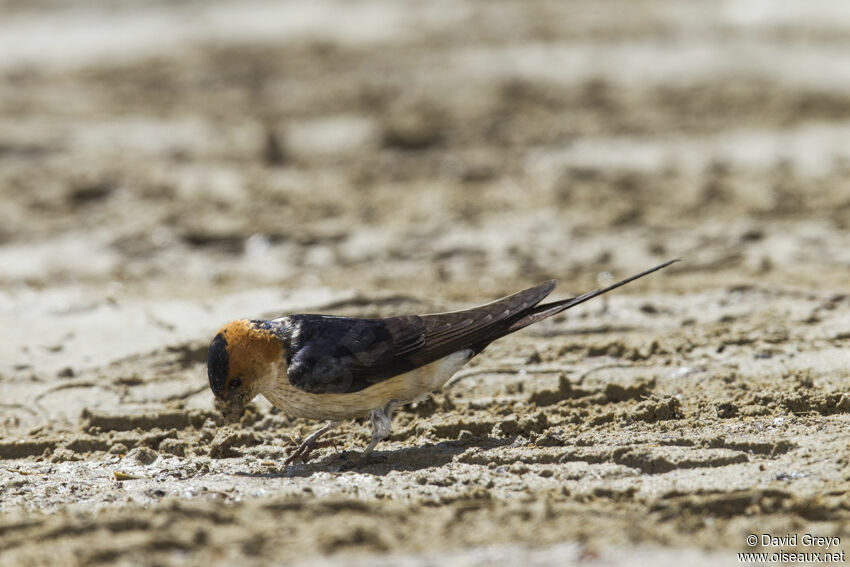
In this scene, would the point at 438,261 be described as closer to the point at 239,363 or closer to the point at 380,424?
the point at 380,424

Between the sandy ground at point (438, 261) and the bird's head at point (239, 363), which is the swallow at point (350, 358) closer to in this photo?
the bird's head at point (239, 363)

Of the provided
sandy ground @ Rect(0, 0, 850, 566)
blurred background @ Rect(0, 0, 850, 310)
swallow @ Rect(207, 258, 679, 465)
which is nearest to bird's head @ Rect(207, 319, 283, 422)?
swallow @ Rect(207, 258, 679, 465)

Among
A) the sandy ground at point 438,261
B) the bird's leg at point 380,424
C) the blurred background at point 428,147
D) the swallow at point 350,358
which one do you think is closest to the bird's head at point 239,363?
the swallow at point 350,358

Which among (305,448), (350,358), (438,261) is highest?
(438,261)

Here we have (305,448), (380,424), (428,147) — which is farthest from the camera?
(428,147)

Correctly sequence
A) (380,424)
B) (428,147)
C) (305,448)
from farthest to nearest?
(428,147) → (380,424) → (305,448)

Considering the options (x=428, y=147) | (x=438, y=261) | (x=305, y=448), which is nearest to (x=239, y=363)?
(x=305, y=448)
